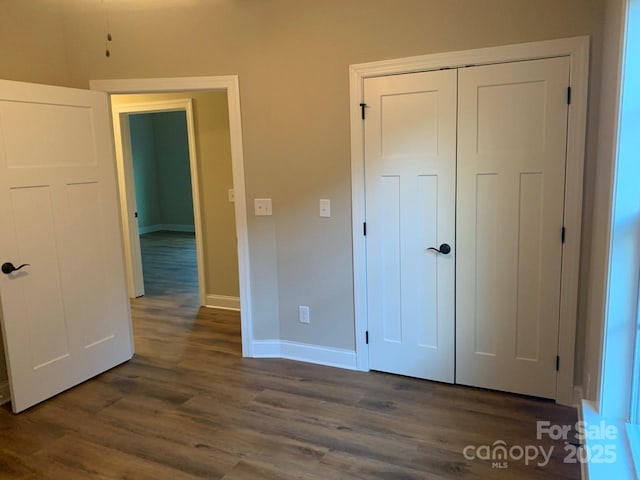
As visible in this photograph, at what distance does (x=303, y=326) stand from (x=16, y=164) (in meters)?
2.21

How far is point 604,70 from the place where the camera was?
245cm

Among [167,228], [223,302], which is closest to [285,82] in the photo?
[223,302]

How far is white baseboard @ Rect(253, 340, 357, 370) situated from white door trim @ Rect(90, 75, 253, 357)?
419 millimetres

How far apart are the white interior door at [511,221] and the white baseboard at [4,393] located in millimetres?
3015

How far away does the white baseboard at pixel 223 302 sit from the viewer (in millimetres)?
5066

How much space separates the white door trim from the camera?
353cm

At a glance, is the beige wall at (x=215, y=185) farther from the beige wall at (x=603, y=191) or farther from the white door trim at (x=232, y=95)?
the beige wall at (x=603, y=191)

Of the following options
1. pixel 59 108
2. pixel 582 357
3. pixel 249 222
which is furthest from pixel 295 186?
pixel 582 357

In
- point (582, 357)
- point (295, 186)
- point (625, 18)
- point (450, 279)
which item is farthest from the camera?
point (295, 186)

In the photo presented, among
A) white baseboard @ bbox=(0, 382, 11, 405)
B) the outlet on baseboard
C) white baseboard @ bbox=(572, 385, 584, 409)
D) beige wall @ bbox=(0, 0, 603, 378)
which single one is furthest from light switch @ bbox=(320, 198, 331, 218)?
white baseboard @ bbox=(0, 382, 11, 405)

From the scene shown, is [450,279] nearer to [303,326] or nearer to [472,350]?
[472,350]

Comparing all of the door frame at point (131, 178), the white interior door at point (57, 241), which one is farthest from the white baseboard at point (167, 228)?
the white interior door at point (57, 241)

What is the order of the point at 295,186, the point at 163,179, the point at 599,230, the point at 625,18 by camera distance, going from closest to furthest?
the point at 625,18, the point at 599,230, the point at 295,186, the point at 163,179

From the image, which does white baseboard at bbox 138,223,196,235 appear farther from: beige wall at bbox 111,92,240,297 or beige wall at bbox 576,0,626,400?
beige wall at bbox 576,0,626,400
